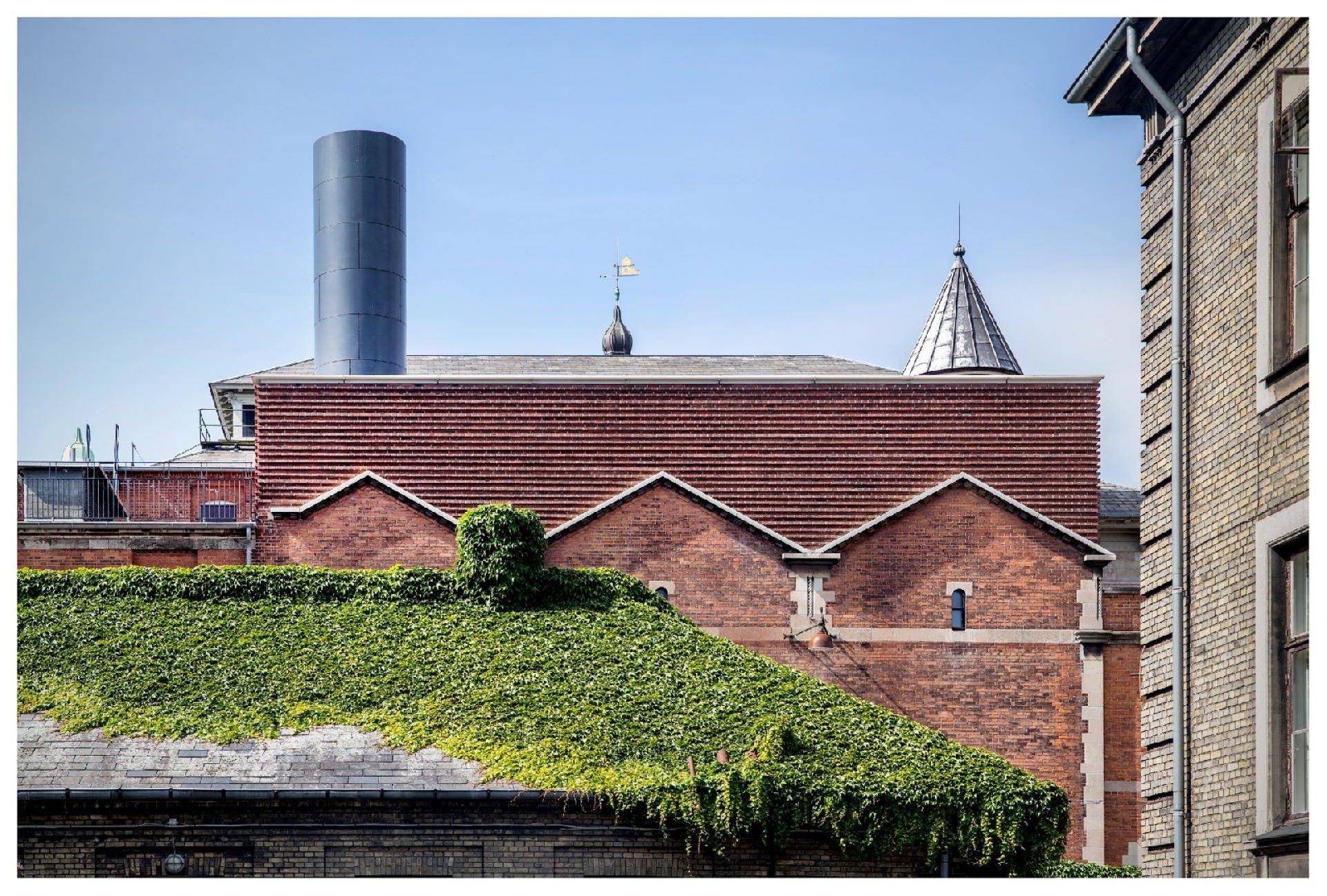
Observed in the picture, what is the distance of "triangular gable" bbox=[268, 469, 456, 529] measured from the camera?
29031 millimetres

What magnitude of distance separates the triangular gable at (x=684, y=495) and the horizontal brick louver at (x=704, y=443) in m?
0.30

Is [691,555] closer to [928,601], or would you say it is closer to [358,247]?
[928,601]

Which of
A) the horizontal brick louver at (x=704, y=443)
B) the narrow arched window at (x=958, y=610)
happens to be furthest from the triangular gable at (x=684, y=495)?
the narrow arched window at (x=958, y=610)

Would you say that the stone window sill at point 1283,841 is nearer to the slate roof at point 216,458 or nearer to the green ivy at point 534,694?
the green ivy at point 534,694

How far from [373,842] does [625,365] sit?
1824 cm

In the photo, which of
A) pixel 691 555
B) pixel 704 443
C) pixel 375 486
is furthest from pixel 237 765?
pixel 704 443

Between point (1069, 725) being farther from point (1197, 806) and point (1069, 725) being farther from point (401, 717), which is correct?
point (1197, 806)

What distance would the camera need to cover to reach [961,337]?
119 ft

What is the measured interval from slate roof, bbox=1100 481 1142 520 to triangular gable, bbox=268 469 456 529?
1104 centimetres

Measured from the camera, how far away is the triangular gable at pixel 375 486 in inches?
1143

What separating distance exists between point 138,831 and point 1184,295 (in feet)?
39.9

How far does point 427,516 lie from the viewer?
29078 millimetres

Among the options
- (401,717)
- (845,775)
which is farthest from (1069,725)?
(401,717)
